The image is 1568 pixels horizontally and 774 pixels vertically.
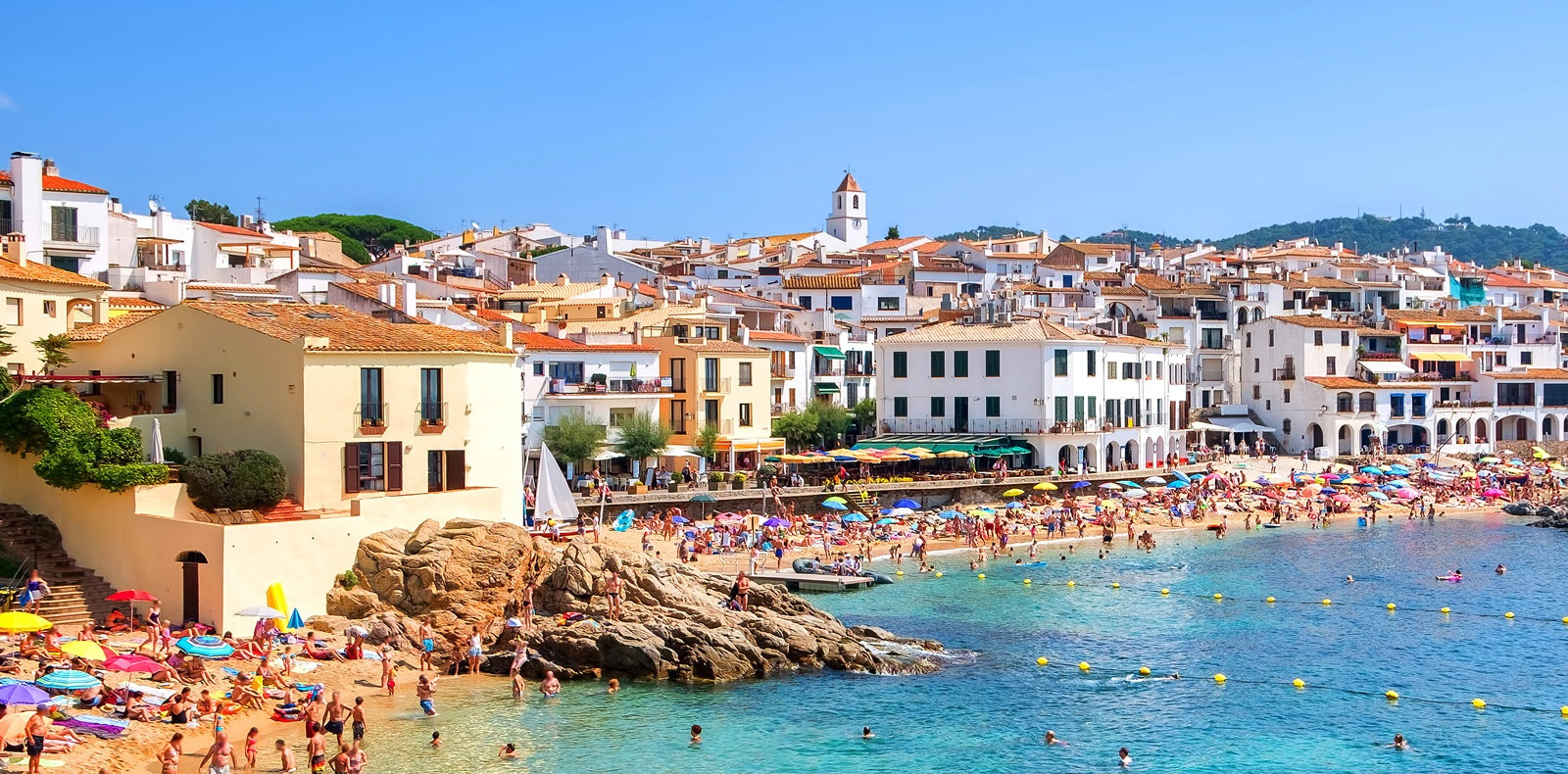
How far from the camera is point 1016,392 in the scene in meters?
72.9

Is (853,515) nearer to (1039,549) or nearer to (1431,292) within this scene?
(1039,549)

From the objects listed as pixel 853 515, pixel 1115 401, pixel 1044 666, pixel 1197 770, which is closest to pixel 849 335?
pixel 1115 401

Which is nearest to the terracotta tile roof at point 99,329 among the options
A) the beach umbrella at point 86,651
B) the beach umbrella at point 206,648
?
the beach umbrella at point 206,648

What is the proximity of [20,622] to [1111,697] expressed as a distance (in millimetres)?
22243

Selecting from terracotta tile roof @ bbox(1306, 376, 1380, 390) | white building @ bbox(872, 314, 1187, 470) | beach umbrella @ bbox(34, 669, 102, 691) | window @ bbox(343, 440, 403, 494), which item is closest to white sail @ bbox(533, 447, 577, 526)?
window @ bbox(343, 440, 403, 494)

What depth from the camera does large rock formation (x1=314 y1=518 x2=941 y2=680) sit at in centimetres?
3684

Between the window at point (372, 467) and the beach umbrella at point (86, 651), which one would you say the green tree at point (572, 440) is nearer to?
the window at point (372, 467)

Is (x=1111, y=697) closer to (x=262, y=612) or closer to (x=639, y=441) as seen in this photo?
(x=262, y=612)

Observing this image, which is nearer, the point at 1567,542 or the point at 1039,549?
the point at 1039,549

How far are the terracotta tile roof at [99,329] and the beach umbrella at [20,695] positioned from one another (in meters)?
16.9

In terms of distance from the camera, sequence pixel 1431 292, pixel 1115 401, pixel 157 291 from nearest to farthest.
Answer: pixel 157 291 < pixel 1115 401 < pixel 1431 292

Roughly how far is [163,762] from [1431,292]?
101 meters

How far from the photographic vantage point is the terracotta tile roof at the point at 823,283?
9625 centimetres

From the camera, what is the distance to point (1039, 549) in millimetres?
60594
